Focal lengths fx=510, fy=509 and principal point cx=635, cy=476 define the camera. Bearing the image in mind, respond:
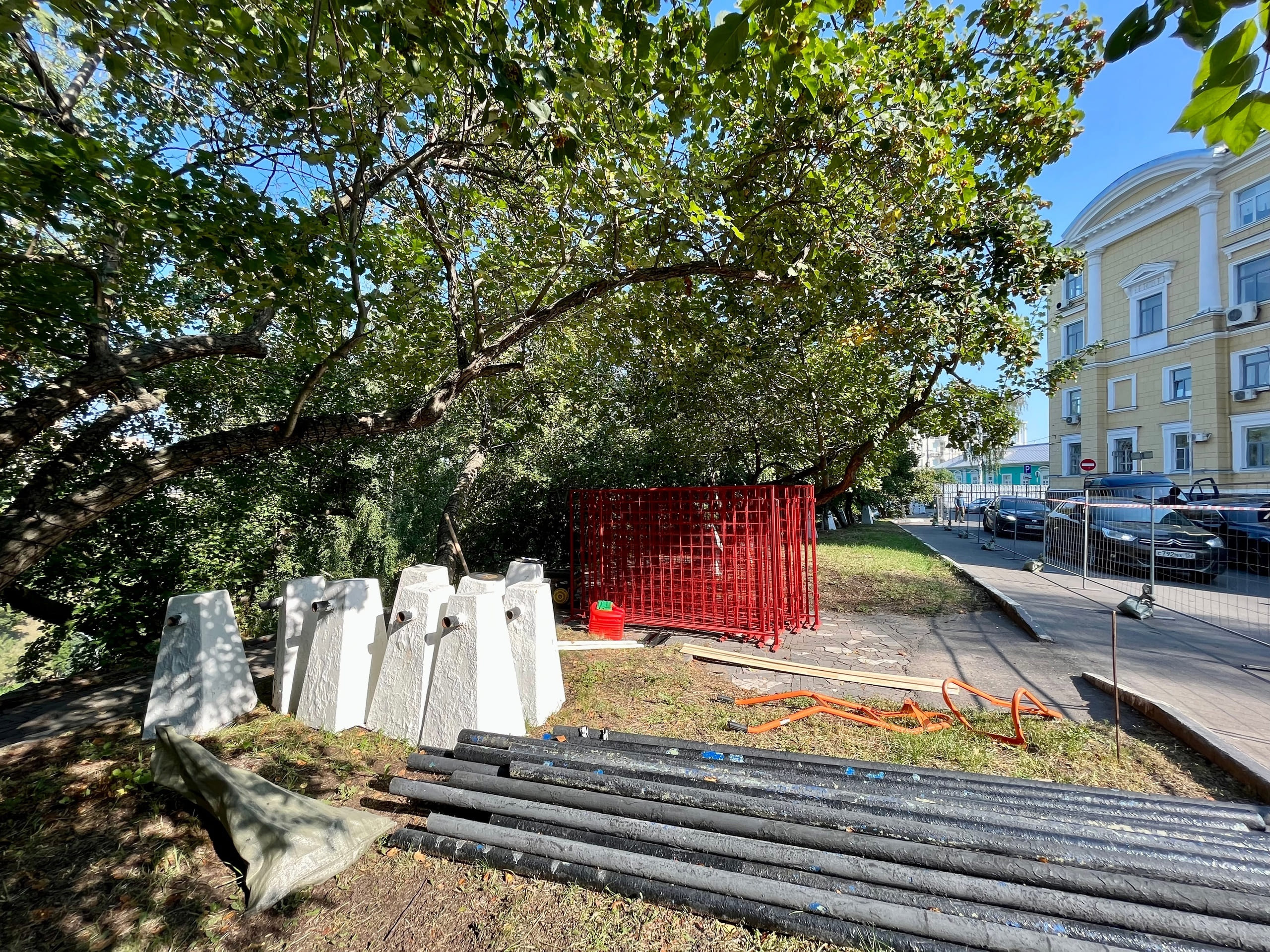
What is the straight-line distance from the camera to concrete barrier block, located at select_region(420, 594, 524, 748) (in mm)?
3637

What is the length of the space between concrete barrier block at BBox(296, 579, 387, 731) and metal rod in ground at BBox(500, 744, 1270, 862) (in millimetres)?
1514

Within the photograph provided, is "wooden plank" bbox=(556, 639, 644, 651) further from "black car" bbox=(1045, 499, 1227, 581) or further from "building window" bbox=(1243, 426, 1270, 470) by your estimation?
"building window" bbox=(1243, 426, 1270, 470)

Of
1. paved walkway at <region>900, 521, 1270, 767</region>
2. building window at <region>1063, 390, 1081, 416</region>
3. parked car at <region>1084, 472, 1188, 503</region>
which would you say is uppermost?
building window at <region>1063, 390, 1081, 416</region>

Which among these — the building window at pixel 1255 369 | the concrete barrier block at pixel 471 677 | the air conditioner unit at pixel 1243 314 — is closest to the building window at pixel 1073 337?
the air conditioner unit at pixel 1243 314

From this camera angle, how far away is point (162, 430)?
6816 mm

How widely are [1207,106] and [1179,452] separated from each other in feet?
101

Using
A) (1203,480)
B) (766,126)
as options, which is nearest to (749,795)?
(766,126)

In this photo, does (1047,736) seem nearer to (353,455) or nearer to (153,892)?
(153,892)

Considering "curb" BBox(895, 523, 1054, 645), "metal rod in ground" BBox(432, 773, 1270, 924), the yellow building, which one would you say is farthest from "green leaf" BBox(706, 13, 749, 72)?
the yellow building

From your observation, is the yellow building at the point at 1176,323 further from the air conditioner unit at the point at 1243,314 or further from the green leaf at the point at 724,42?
the green leaf at the point at 724,42

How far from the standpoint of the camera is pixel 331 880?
2557mm

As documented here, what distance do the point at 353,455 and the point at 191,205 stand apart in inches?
206

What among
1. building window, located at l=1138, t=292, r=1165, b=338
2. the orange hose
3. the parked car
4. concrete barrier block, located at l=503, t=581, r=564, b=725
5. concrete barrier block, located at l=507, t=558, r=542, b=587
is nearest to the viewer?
the orange hose

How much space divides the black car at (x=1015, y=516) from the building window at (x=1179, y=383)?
37.9ft
